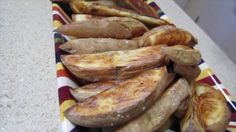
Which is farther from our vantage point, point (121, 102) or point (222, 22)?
point (222, 22)

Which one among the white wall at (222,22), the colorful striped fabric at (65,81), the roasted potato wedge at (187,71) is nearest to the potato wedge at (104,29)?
the colorful striped fabric at (65,81)

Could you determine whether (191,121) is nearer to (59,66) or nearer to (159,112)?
(159,112)

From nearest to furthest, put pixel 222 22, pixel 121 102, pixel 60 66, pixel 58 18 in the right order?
1. pixel 121 102
2. pixel 60 66
3. pixel 58 18
4. pixel 222 22

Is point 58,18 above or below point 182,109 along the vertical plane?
above

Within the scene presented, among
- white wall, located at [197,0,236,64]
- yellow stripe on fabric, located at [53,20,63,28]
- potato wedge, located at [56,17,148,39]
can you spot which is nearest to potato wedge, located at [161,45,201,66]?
potato wedge, located at [56,17,148,39]

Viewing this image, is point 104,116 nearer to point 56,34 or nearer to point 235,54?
point 56,34

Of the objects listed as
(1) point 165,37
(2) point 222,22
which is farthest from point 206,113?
(2) point 222,22
